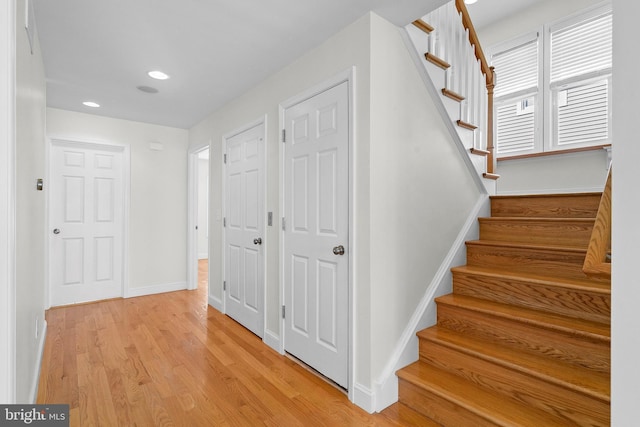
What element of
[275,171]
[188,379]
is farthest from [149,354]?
[275,171]

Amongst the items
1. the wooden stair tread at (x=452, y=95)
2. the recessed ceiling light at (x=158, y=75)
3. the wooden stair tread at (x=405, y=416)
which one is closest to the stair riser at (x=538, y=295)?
the wooden stair tread at (x=405, y=416)

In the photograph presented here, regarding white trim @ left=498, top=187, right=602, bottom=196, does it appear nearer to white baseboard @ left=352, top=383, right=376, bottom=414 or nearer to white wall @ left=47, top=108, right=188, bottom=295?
white baseboard @ left=352, top=383, right=376, bottom=414

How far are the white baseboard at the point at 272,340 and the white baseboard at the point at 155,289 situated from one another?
7.72 ft

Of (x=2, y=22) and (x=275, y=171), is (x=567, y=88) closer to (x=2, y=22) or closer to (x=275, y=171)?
(x=275, y=171)

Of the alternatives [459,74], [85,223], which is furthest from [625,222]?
[85,223]

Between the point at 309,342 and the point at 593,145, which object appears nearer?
the point at 309,342

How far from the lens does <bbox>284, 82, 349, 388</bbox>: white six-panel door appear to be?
2082 millimetres

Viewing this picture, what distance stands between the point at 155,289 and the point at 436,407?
396cm

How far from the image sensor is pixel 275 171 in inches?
107

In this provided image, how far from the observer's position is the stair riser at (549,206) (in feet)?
7.71

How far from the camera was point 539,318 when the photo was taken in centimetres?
181

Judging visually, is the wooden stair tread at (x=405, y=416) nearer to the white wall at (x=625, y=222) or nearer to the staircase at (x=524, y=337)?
the staircase at (x=524, y=337)

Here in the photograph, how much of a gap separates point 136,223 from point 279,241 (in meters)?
2.70

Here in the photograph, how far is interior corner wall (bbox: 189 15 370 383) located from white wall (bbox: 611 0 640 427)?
1.12m
